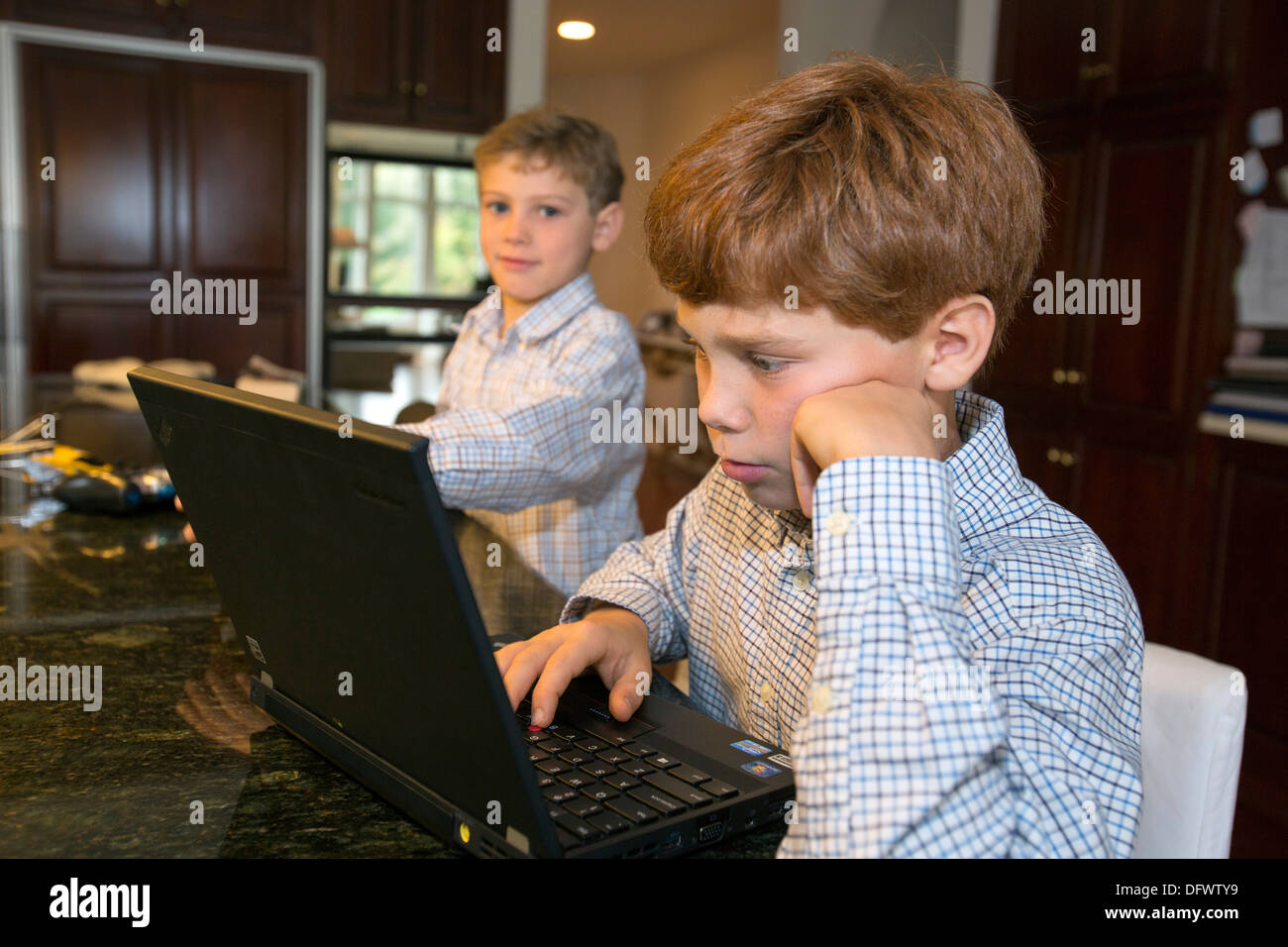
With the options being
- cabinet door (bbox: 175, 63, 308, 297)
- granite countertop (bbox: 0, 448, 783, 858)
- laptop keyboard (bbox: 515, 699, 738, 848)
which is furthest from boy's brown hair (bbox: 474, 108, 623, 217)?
cabinet door (bbox: 175, 63, 308, 297)

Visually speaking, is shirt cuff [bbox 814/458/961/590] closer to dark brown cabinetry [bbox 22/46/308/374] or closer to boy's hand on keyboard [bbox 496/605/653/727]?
boy's hand on keyboard [bbox 496/605/653/727]

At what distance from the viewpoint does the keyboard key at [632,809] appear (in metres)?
0.56

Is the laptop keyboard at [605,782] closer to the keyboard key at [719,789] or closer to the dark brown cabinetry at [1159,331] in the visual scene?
the keyboard key at [719,789]

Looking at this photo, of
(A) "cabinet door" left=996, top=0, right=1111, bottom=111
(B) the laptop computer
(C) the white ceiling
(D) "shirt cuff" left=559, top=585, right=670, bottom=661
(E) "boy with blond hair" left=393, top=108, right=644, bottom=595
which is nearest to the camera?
(B) the laptop computer

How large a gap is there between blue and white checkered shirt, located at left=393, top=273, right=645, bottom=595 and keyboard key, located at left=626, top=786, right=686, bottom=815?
72 cm

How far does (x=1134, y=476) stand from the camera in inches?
114

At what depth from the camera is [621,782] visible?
1.98 ft

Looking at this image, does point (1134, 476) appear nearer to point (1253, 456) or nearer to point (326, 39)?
point (1253, 456)

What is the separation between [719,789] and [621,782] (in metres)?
0.05

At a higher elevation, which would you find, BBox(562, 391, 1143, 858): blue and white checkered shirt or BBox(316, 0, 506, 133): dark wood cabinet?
BBox(316, 0, 506, 133): dark wood cabinet

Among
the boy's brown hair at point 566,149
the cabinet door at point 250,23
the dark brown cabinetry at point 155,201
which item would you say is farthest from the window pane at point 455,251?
the boy's brown hair at point 566,149

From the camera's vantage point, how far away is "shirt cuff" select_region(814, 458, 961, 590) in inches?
22.6

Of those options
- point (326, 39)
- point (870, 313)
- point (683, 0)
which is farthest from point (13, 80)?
point (683, 0)
